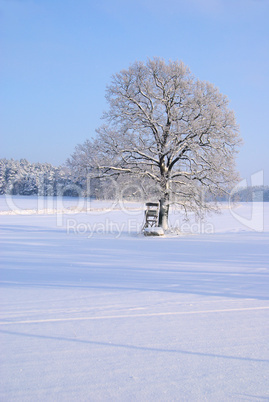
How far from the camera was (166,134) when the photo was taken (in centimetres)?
1695

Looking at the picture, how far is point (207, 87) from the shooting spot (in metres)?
16.7

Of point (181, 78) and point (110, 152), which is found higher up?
point (181, 78)

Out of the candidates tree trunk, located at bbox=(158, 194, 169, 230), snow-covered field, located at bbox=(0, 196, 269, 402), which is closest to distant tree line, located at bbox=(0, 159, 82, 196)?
tree trunk, located at bbox=(158, 194, 169, 230)

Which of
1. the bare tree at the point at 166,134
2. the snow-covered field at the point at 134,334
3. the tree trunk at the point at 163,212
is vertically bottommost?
the snow-covered field at the point at 134,334

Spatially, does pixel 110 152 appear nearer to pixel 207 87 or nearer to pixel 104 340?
pixel 207 87

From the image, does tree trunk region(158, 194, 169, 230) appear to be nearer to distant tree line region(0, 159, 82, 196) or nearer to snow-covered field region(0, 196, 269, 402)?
snow-covered field region(0, 196, 269, 402)

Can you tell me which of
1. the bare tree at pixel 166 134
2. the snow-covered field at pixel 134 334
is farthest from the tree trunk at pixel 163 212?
the snow-covered field at pixel 134 334

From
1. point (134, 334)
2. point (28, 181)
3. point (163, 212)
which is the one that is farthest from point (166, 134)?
point (28, 181)

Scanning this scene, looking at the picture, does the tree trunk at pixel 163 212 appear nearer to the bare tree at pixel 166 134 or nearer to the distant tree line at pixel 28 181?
the bare tree at pixel 166 134

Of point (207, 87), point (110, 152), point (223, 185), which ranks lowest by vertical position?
point (223, 185)

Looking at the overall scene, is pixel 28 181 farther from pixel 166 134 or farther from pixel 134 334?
pixel 134 334

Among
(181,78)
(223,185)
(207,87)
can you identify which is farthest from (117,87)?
(223,185)

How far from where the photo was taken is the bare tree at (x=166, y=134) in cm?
1652

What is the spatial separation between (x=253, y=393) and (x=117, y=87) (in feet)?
54.4
